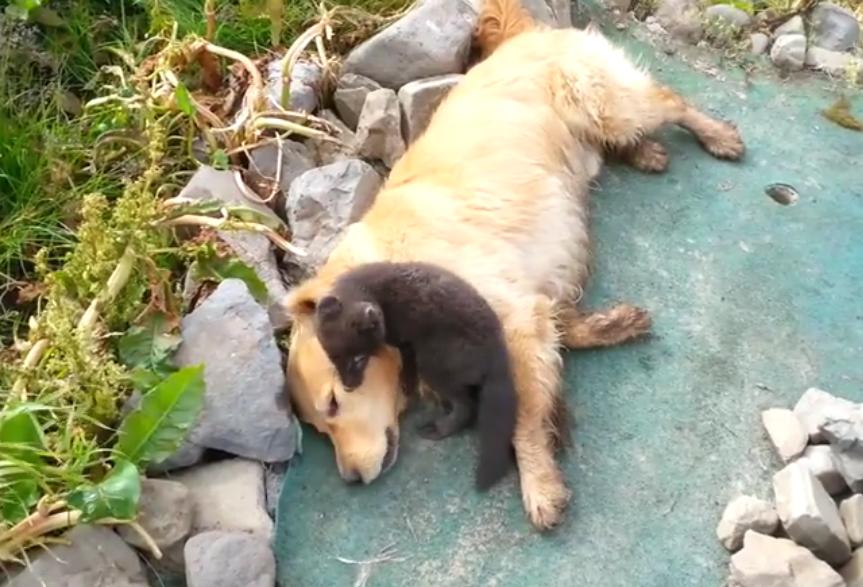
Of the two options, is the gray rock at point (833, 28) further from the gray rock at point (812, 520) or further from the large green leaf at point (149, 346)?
the large green leaf at point (149, 346)

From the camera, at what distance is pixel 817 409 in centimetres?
361

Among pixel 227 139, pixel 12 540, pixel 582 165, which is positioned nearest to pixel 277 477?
pixel 12 540

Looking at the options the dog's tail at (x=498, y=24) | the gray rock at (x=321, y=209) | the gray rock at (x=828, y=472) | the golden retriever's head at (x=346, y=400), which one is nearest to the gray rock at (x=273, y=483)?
the golden retriever's head at (x=346, y=400)

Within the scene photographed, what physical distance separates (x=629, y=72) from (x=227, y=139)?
66.2 inches

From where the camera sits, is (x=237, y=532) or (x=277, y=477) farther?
(x=277, y=477)

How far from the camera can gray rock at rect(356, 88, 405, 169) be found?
4621 mm

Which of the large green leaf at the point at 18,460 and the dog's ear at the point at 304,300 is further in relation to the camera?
the dog's ear at the point at 304,300

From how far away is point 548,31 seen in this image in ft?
16.3

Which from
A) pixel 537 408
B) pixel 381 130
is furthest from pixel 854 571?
pixel 381 130

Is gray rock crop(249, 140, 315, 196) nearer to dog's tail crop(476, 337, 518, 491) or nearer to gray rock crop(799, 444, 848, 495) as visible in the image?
dog's tail crop(476, 337, 518, 491)

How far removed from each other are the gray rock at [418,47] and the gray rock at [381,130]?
31cm

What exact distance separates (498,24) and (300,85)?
885 millimetres

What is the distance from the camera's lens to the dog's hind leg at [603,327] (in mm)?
3996

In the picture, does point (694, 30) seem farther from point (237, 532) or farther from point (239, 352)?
point (237, 532)
